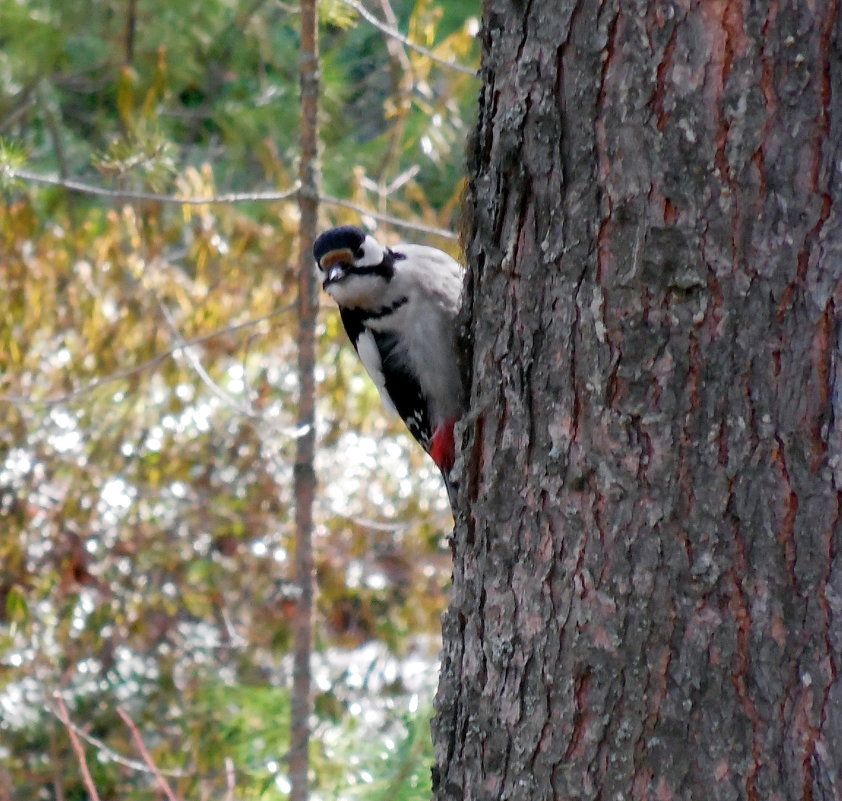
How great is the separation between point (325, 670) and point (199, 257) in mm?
1707

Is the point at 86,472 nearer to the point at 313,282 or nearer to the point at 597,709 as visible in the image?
the point at 313,282

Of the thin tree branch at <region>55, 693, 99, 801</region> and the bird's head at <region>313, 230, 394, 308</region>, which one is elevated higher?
the bird's head at <region>313, 230, 394, 308</region>

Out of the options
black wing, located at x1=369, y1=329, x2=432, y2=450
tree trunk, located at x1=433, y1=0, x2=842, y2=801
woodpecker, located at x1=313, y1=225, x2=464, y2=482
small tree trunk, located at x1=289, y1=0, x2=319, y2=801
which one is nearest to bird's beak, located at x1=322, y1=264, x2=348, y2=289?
woodpecker, located at x1=313, y1=225, x2=464, y2=482

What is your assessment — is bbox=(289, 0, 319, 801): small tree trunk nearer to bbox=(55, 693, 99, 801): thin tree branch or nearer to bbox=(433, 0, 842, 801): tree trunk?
bbox=(55, 693, 99, 801): thin tree branch

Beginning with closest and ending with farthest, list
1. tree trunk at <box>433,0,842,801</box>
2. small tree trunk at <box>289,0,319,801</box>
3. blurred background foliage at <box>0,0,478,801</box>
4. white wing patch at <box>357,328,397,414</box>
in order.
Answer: tree trunk at <box>433,0,842,801</box> → white wing patch at <box>357,328,397,414</box> → small tree trunk at <box>289,0,319,801</box> → blurred background foliage at <box>0,0,478,801</box>

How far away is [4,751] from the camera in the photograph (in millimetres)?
4238

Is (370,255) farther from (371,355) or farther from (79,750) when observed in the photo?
(79,750)

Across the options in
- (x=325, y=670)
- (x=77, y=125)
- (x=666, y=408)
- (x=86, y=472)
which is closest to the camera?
(x=666, y=408)

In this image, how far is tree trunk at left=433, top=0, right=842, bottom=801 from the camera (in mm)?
1354

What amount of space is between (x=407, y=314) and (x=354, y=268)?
0.53 feet

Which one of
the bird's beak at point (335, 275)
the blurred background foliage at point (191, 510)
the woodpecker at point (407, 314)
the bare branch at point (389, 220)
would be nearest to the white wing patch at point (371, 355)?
the woodpecker at point (407, 314)

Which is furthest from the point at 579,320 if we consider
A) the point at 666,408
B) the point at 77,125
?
the point at 77,125

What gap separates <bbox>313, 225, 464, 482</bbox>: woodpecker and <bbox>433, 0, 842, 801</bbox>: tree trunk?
94cm

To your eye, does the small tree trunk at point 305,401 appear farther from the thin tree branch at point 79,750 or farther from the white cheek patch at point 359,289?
the thin tree branch at point 79,750
